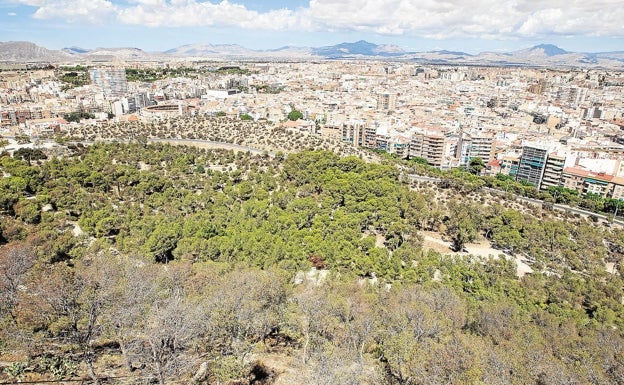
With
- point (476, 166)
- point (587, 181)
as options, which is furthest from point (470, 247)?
point (476, 166)

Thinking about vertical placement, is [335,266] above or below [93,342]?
below

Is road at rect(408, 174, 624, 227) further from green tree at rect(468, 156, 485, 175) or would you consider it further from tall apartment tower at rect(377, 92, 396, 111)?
tall apartment tower at rect(377, 92, 396, 111)

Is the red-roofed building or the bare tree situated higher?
the bare tree

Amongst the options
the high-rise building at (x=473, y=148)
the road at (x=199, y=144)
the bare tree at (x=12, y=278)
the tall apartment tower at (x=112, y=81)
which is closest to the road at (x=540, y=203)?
the high-rise building at (x=473, y=148)

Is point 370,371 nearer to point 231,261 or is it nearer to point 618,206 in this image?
point 231,261

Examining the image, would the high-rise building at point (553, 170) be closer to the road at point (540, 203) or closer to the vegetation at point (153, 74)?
the road at point (540, 203)

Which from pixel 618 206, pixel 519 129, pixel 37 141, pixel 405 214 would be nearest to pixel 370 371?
pixel 405 214

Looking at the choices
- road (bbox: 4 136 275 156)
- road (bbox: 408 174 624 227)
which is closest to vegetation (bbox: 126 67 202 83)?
road (bbox: 4 136 275 156)
